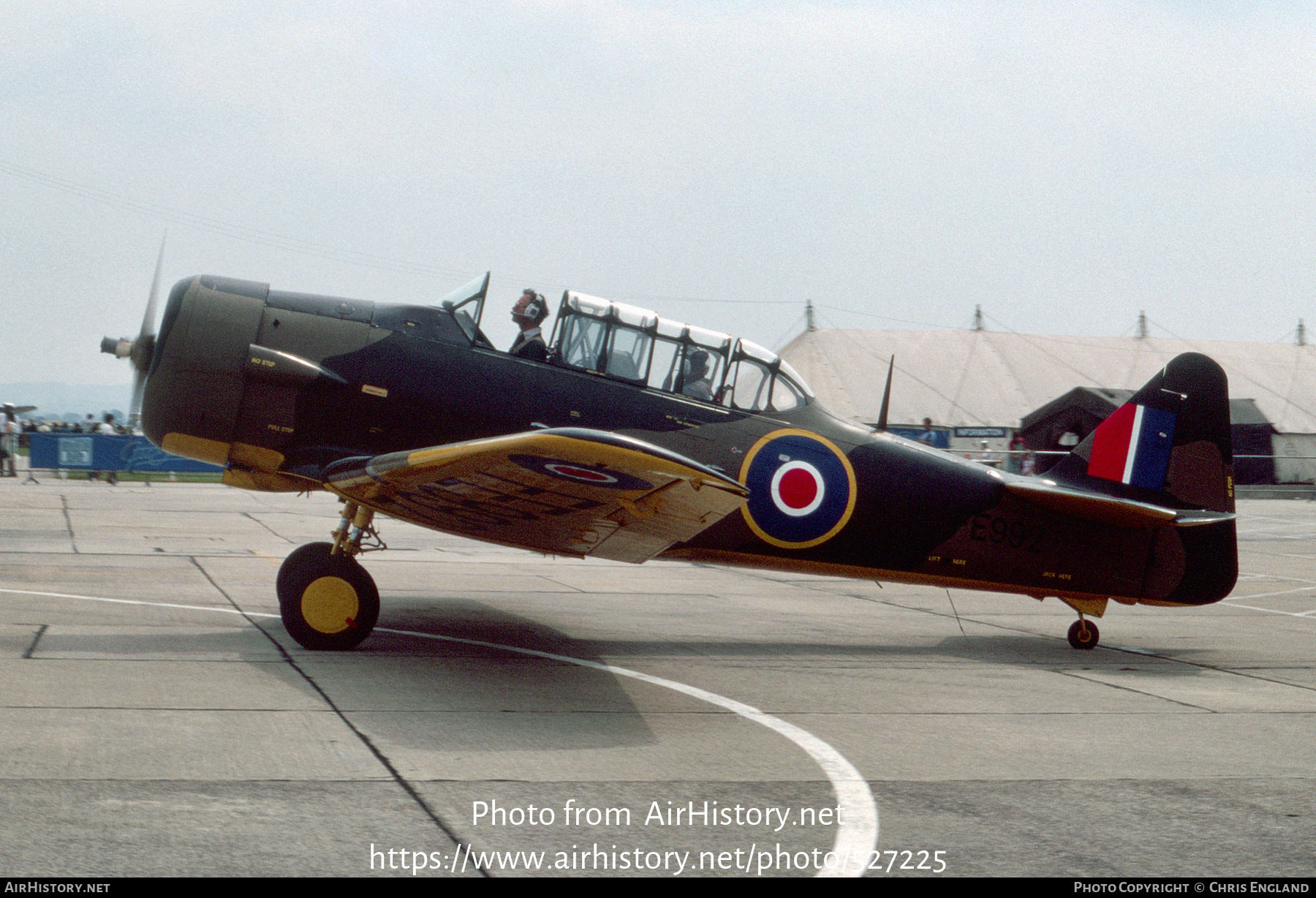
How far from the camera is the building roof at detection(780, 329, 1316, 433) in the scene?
144 ft

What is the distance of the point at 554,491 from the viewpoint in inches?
246

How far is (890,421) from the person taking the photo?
140ft

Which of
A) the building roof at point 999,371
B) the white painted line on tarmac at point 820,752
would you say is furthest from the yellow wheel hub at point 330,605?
the building roof at point 999,371

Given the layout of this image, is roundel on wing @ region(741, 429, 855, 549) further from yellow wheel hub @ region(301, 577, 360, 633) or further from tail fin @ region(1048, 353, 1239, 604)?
yellow wheel hub @ region(301, 577, 360, 633)

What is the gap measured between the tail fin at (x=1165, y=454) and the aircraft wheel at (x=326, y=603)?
5.89 metres

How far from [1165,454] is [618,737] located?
6113 mm

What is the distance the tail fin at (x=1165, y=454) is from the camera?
9.72 metres

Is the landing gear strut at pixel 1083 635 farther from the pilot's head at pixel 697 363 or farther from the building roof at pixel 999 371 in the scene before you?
the building roof at pixel 999 371

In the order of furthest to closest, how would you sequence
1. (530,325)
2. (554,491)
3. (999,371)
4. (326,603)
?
1. (999,371)
2. (530,325)
3. (326,603)
4. (554,491)

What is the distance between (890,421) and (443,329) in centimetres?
3607

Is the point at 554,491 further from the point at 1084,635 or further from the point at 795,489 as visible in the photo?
the point at 1084,635

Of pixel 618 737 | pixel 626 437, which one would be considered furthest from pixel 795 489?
pixel 618 737
